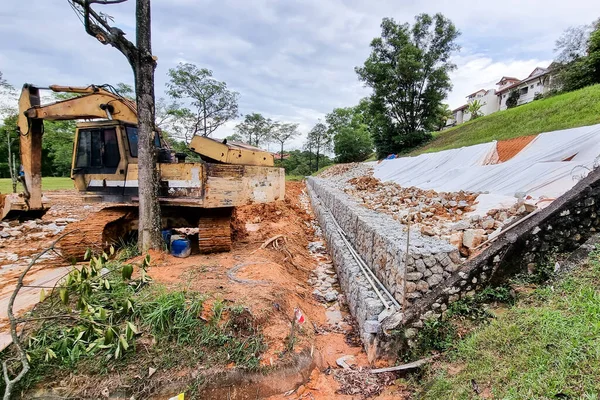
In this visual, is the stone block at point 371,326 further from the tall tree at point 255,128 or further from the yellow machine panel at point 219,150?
the tall tree at point 255,128

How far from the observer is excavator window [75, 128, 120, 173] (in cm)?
493

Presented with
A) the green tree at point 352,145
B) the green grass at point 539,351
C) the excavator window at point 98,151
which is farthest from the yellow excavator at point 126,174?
the green tree at point 352,145

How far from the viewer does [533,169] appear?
503cm

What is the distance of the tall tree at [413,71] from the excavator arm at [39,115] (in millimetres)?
21193

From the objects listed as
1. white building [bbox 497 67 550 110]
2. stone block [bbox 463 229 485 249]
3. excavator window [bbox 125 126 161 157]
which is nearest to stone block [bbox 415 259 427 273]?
stone block [bbox 463 229 485 249]

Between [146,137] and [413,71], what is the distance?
22.2m

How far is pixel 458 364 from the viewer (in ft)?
7.35

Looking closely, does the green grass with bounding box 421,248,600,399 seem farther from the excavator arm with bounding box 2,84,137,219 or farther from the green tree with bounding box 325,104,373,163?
the green tree with bounding box 325,104,373,163

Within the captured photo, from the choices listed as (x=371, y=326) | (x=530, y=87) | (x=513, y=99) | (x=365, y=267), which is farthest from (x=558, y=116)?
(x=530, y=87)

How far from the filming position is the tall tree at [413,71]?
863 inches

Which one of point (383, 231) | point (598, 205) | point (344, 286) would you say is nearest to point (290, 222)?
point (344, 286)

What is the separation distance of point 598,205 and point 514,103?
3696 cm

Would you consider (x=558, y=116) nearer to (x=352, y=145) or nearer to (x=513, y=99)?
(x=352, y=145)

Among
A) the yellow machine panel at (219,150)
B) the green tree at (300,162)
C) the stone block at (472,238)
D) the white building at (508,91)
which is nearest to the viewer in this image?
the stone block at (472,238)
